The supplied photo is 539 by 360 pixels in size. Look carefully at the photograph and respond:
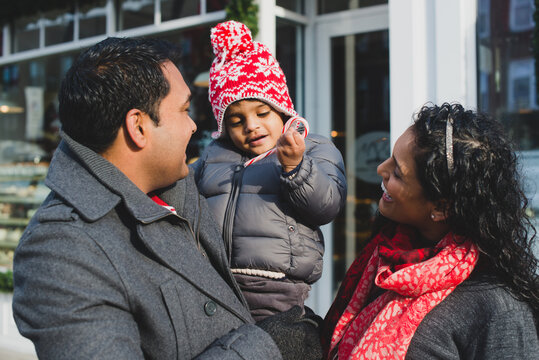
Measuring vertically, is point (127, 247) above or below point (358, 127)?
below

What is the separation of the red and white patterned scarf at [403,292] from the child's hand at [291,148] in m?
0.43

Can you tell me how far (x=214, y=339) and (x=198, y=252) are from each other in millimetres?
285

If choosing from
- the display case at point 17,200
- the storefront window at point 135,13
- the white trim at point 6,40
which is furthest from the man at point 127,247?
the white trim at point 6,40

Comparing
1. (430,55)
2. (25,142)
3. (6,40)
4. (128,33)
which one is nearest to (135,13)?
(128,33)

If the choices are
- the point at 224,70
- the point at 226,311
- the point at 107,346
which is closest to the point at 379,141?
the point at 224,70

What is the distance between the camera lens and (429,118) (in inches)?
64.6

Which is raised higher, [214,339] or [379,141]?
[379,141]

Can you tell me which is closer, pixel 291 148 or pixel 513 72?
pixel 291 148

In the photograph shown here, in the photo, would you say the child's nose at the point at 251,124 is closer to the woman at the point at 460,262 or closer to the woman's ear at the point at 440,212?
the woman at the point at 460,262

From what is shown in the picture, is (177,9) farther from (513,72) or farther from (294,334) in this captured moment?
(294,334)

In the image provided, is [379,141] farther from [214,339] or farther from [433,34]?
[214,339]

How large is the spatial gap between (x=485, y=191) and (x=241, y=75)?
1.11 metres

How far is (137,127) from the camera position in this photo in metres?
1.63

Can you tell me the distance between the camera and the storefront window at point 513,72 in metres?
3.44
